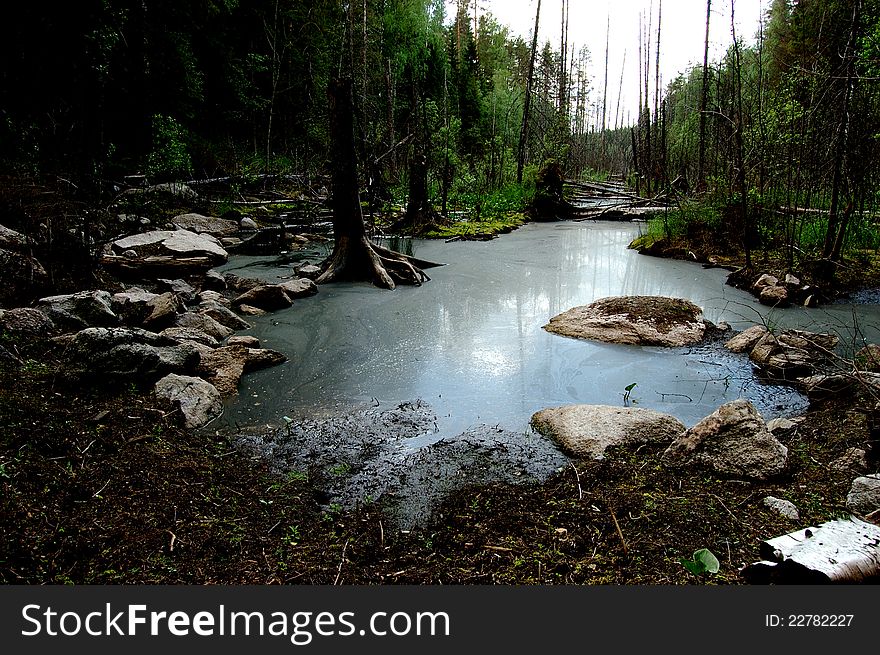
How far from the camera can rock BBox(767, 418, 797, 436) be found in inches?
129

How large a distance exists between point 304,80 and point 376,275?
54.3 ft

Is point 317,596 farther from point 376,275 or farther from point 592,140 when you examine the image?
point 592,140

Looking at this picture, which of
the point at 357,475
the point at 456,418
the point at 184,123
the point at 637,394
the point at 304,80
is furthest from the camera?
the point at 304,80

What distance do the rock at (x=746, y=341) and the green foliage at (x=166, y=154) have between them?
43.3 ft

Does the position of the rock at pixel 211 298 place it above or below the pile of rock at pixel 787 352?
above

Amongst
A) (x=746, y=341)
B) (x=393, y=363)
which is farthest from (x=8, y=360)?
(x=746, y=341)

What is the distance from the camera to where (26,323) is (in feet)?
14.4

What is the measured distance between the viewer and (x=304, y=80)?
850 inches

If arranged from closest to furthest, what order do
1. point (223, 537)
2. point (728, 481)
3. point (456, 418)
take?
point (223, 537), point (728, 481), point (456, 418)

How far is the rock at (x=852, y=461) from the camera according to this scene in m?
2.62

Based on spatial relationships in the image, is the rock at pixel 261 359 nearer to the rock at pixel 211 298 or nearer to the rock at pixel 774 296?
the rock at pixel 211 298

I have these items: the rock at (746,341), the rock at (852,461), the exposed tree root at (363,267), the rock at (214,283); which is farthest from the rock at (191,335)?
the rock at (746,341)

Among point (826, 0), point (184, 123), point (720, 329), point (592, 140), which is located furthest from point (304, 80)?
point (592, 140)

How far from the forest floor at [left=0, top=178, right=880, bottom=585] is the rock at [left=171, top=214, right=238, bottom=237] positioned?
371 inches
